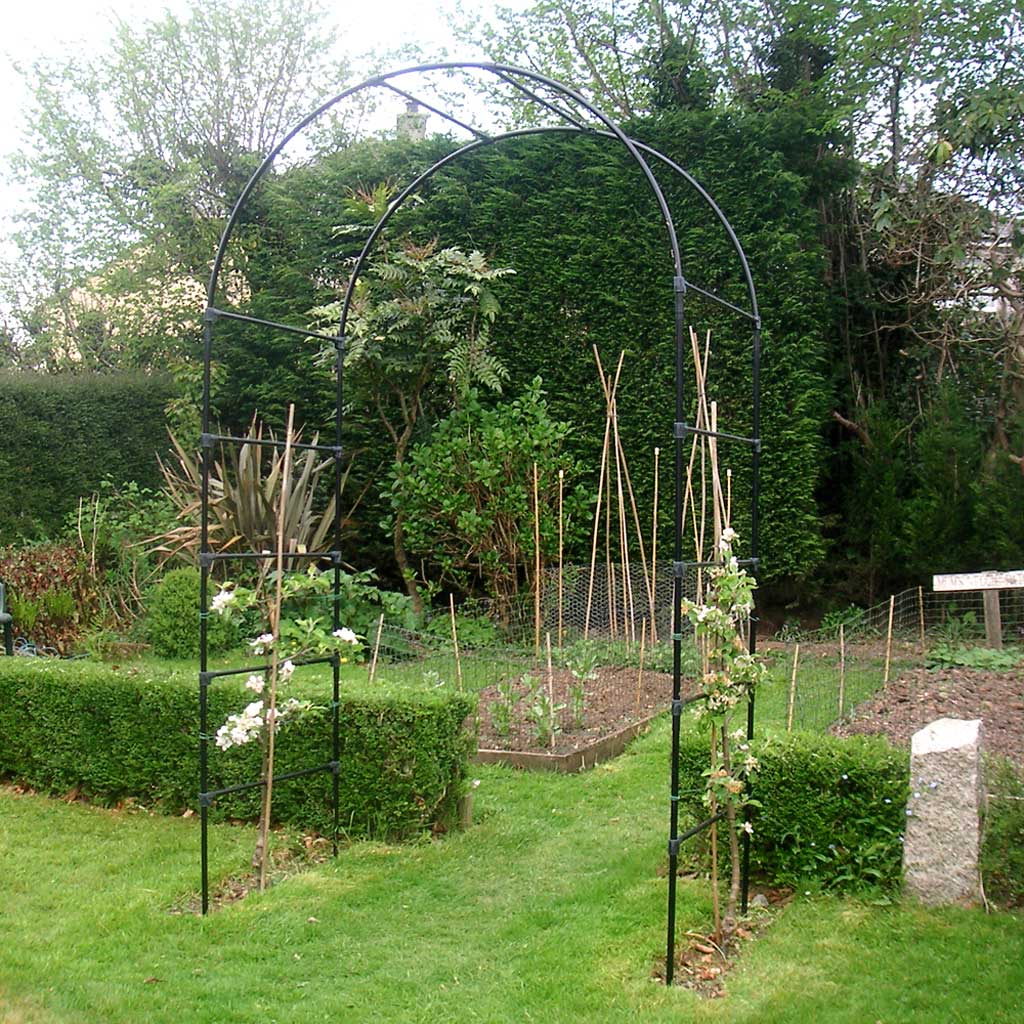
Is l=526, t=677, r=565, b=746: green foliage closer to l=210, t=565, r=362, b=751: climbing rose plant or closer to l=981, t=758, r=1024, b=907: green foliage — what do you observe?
l=210, t=565, r=362, b=751: climbing rose plant

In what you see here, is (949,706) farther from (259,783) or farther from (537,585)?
(259,783)

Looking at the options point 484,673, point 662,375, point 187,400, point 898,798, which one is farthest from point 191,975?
point 187,400

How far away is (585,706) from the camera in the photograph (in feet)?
20.0

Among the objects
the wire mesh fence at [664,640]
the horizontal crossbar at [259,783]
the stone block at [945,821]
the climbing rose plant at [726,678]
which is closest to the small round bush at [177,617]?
the wire mesh fence at [664,640]

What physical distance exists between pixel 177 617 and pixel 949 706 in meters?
5.04

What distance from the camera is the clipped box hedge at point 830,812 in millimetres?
3430

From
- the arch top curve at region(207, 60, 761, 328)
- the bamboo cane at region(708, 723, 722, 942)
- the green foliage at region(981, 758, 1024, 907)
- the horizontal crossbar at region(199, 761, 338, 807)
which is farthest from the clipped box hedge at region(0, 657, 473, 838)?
the green foliage at region(981, 758, 1024, 907)

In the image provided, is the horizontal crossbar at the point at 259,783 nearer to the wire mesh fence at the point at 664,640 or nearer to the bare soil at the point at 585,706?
the bare soil at the point at 585,706

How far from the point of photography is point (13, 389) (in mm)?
9672

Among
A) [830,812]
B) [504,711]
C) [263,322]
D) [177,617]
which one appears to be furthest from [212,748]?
[177,617]

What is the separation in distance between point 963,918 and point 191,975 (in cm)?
223

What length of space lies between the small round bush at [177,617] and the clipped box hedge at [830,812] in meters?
4.89

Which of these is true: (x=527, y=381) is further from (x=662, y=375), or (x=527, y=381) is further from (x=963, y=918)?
(x=963, y=918)

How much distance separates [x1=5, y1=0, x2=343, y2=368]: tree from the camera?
1240 centimetres
